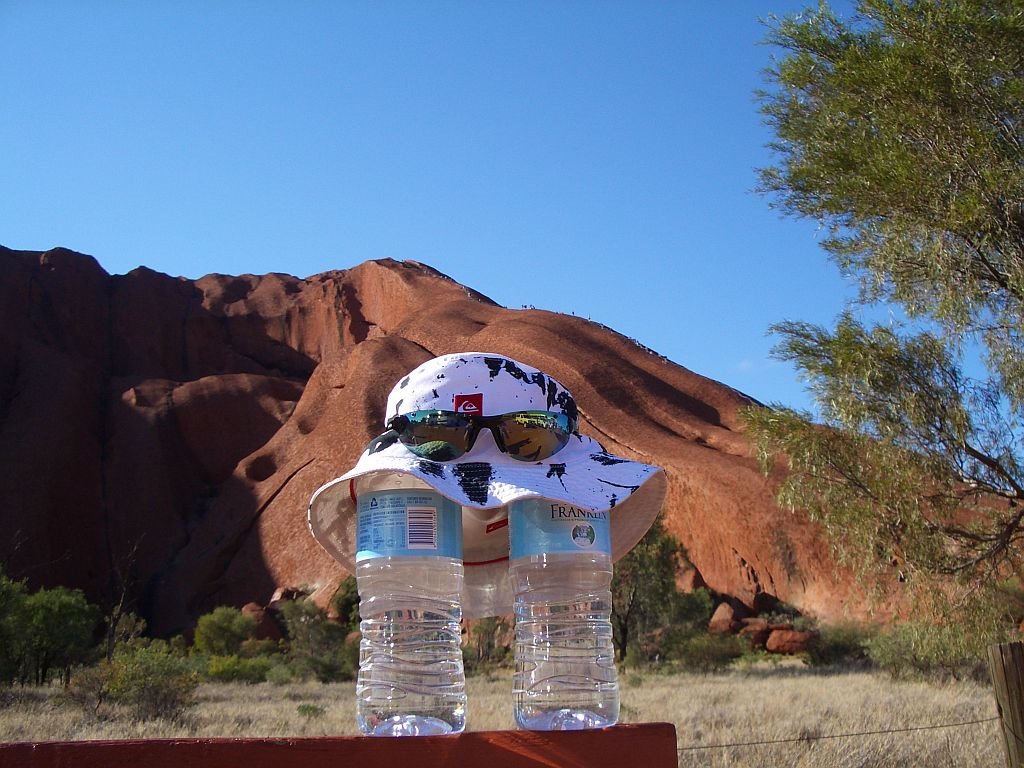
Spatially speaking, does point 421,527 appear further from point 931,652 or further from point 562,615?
point 931,652

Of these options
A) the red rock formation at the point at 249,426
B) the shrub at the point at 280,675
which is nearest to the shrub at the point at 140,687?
the shrub at the point at 280,675

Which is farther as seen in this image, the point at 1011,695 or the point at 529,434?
the point at 1011,695

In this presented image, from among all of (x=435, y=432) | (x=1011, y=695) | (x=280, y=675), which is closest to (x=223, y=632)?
(x=280, y=675)

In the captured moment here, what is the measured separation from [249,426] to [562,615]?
170 ft

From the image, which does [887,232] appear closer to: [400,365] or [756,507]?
[756,507]

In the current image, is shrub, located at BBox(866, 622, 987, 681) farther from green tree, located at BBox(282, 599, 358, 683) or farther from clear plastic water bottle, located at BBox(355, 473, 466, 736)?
green tree, located at BBox(282, 599, 358, 683)

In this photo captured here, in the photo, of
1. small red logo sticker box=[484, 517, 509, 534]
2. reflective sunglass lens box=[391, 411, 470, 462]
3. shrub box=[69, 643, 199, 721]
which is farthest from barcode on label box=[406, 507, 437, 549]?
shrub box=[69, 643, 199, 721]

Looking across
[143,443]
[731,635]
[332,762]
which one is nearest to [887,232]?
[332,762]

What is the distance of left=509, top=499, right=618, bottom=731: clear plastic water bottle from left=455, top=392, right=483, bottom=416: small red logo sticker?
280 millimetres

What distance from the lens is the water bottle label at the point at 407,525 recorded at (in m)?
2.31

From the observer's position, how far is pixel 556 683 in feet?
8.25

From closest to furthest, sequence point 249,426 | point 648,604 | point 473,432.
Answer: point 473,432 < point 648,604 < point 249,426

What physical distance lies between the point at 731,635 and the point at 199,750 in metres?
24.4

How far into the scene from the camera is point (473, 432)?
2535 mm
